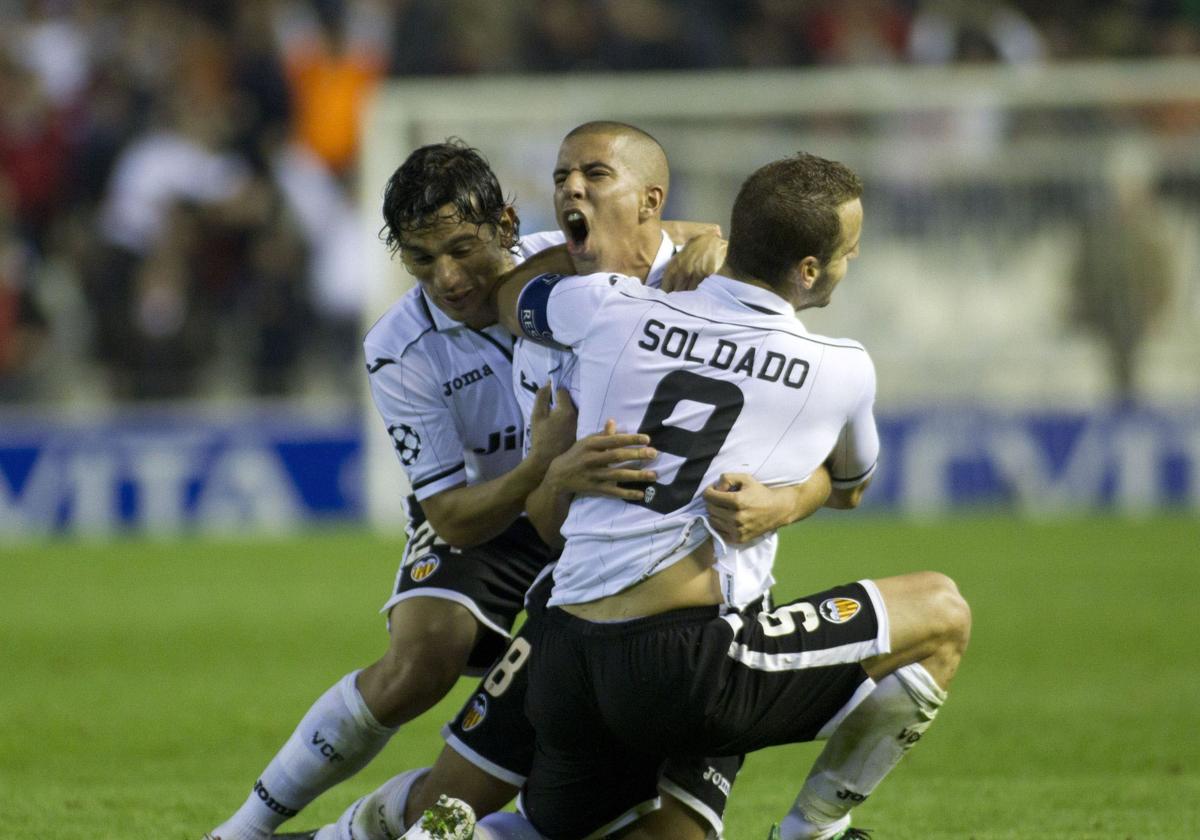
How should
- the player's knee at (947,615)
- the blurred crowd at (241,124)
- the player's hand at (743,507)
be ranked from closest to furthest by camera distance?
the player's hand at (743,507), the player's knee at (947,615), the blurred crowd at (241,124)

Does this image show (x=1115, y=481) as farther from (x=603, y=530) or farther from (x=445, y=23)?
(x=603, y=530)

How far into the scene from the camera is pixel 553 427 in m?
4.95

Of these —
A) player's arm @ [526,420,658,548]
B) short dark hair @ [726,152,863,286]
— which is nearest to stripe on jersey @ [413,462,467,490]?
player's arm @ [526,420,658,548]

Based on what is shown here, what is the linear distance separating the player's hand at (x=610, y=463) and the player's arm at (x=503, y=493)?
0.88 ft

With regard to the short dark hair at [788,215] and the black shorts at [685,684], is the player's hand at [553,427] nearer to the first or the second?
the black shorts at [685,684]

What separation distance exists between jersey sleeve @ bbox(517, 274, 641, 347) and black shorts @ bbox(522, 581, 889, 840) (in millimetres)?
724

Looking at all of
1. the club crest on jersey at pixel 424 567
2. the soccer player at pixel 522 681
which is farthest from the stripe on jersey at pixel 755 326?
the club crest on jersey at pixel 424 567

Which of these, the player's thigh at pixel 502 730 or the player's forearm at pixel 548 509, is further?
the player's thigh at pixel 502 730

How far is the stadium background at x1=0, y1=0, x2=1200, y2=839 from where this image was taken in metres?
15.2

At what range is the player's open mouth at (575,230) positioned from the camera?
5.06 meters

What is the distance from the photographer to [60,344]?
16219mm

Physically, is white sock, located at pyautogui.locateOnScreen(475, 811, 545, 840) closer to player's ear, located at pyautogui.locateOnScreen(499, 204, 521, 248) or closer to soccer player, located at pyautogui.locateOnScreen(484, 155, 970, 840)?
soccer player, located at pyautogui.locateOnScreen(484, 155, 970, 840)

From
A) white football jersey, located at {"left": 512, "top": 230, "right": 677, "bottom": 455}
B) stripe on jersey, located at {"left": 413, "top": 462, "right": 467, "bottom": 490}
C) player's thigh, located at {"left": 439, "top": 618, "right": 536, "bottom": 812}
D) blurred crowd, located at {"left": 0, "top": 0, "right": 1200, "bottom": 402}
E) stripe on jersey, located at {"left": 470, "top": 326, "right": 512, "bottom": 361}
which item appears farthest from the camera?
blurred crowd, located at {"left": 0, "top": 0, "right": 1200, "bottom": 402}

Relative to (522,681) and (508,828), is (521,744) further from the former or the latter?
(508,828)
